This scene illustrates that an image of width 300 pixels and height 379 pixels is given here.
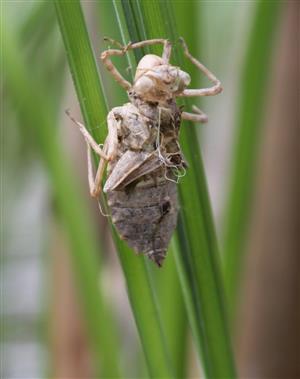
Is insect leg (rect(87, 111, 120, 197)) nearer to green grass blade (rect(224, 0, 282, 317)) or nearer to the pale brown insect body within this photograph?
the pale brown insect body

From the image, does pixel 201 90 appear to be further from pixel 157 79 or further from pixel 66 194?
pixel 66 194

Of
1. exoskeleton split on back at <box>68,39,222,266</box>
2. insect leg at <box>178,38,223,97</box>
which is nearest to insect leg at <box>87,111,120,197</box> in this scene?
exoskeleton split on back at <box>68,39,222,266</box>

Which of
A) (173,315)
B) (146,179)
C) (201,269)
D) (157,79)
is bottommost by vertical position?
(173,315)

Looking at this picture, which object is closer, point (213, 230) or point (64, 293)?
point (213, 230)

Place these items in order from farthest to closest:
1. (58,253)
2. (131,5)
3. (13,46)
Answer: (58,253)
(13,46)
(131,5)

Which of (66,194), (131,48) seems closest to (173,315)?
(66,194)

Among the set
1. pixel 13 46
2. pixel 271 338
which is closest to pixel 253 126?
pixel 13 46

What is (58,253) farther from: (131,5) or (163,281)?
(131,5)

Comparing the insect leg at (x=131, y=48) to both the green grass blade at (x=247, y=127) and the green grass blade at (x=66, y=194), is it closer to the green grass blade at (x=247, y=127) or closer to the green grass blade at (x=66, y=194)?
the green grass blade at (x=66, y=194)
